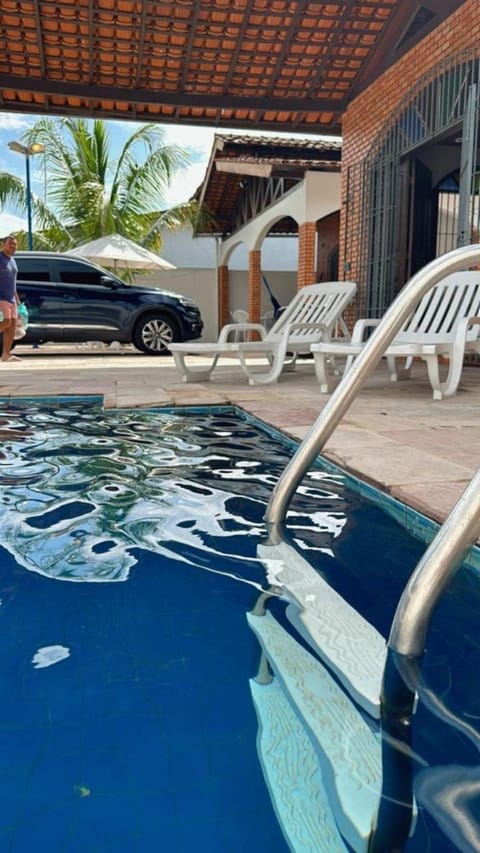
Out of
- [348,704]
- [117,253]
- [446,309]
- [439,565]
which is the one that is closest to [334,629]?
[348,704]

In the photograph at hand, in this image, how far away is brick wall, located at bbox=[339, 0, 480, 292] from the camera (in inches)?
271

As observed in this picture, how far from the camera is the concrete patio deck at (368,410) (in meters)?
2.47

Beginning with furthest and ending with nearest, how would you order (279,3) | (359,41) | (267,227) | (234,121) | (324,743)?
(267,227)
(234,121)
(359,41)
(279,3)
(324,743)

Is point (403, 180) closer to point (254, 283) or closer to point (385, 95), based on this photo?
point (385, 95)

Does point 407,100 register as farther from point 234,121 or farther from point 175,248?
point 175,248

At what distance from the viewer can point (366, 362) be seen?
1.90 metres

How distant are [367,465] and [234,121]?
8.86m

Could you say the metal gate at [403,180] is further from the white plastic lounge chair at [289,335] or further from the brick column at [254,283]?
the brick column at [254,283]

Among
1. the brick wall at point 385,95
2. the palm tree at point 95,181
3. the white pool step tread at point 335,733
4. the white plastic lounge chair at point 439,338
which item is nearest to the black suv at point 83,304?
the brick wall at point 385,95

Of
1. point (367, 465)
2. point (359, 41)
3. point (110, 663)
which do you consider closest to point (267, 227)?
point (359, 41)

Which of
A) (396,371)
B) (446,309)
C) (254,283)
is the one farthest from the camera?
(254,283)

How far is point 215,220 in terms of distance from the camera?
1875 cm

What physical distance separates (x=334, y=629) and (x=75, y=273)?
10.5 meters

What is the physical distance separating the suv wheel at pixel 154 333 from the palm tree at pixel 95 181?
5.40 metres
